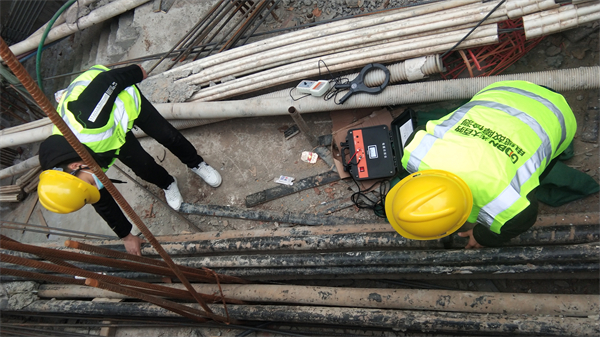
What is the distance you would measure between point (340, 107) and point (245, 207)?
151 cm

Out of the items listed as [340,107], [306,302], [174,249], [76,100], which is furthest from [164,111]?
[306,302]

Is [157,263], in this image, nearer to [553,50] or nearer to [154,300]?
[154,300]

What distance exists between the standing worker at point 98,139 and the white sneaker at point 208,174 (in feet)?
1.80

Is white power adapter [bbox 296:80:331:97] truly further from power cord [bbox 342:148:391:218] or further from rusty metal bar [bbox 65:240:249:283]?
rusty metal bar [bbox 65:240:249:283]

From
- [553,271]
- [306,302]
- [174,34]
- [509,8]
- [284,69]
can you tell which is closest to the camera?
[553,271]

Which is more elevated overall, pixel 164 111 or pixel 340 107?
pixel 164 111

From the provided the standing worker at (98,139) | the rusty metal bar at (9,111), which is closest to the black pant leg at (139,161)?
the standing worker at (98,139)

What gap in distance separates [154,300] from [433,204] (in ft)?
5.63

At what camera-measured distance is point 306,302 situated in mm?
2641

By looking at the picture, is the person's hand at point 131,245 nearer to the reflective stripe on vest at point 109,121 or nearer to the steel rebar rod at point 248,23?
the reflective stripe on vest at point 109,121

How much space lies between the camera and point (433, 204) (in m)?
1.98

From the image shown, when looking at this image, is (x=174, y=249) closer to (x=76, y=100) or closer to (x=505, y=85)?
(x=76, y=100)

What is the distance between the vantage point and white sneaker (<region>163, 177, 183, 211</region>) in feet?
13.2

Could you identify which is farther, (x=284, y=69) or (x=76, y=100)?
(x=284, y=69)
